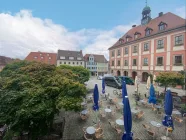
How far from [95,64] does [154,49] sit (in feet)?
109

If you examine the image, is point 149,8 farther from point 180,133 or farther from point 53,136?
point 53,136

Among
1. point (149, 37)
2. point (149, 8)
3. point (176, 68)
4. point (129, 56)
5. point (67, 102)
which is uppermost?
point (149, 8)

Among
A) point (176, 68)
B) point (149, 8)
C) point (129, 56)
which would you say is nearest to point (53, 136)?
point (176, 68)

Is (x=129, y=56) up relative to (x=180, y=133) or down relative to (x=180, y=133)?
up

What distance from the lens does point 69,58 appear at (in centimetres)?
4984

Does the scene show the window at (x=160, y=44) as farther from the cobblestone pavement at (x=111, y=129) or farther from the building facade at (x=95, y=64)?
the building facade at (x=95, y=64)

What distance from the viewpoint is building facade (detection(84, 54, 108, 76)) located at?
53550mm

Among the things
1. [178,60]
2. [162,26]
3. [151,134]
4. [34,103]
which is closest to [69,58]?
[162,26]

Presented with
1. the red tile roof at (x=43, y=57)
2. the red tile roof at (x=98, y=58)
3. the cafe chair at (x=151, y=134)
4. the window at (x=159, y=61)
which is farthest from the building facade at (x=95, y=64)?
the cafe chair at (x=151, y=134)

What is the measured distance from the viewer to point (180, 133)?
7.21m

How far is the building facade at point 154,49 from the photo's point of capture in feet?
65.5

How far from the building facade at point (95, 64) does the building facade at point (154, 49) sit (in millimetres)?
19975

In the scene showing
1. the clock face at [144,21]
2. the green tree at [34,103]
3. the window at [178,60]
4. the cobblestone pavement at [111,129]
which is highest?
the clock face at [144,21]

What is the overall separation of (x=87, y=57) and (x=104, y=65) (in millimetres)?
9993
